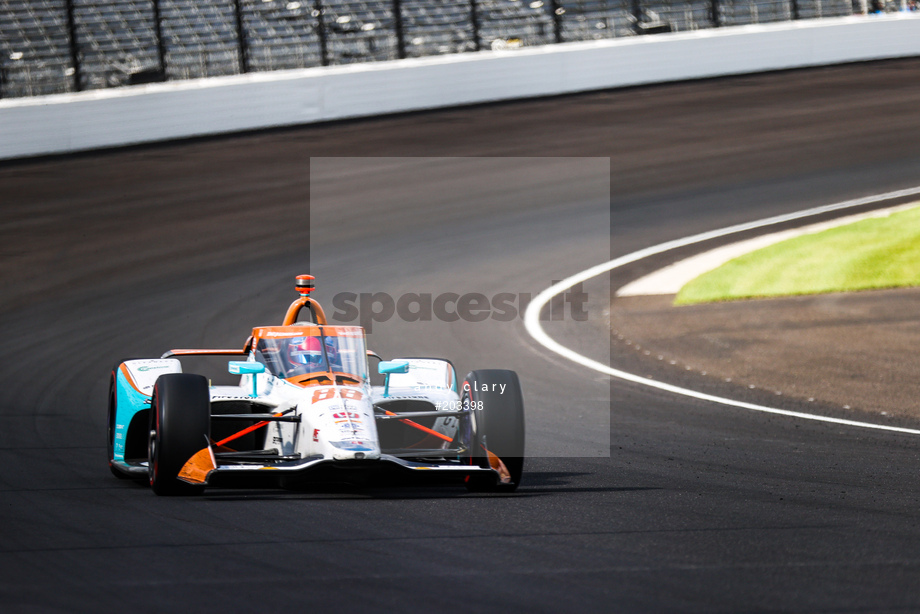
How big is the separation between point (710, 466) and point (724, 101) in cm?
1738

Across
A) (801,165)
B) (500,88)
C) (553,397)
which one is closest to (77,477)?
(553,397)

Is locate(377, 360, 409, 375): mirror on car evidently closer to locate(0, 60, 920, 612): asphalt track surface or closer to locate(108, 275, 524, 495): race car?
locate(108, 275, 524, 495): race car

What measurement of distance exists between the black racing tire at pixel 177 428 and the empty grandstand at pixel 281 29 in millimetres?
15036

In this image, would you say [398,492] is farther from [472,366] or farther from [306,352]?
[472,366]

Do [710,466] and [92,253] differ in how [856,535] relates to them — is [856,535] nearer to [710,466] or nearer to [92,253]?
[710,466]

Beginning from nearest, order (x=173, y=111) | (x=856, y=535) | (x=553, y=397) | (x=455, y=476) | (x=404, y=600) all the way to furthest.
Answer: (x=404, y=600) → (x=856, y=535) → (x=455, y=476) → (x=553, y=397) → (x=173, y=111)

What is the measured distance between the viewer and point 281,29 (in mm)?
23766

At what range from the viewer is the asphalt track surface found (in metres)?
5.60

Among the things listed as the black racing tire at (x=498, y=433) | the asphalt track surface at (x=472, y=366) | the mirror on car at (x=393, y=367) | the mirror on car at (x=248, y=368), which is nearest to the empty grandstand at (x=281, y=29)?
the asphalt track surface at (x=472, y=366)

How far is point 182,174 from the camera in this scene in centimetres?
2020

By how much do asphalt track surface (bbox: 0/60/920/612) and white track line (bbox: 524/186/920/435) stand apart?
26 cm

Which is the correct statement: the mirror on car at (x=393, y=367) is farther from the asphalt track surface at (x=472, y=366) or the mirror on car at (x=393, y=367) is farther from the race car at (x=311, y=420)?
the asphalt track surface at (x=472, y=366)

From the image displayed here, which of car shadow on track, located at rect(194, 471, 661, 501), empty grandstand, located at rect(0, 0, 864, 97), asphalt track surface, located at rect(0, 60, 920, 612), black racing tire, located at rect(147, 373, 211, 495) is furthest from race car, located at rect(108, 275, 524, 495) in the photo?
empty grandstand, located at rect(0, 0, 864, 97)

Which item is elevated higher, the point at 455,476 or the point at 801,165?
the point at 801,165
